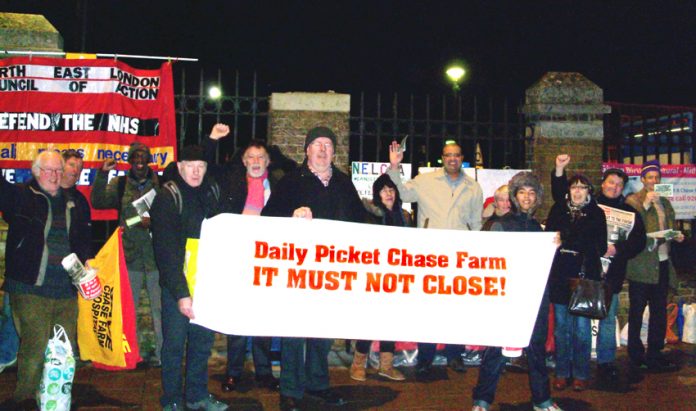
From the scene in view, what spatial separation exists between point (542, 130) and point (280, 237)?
4764 millimetres

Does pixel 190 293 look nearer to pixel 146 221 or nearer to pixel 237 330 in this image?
pixel 237 330

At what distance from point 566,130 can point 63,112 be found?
5.86 metres

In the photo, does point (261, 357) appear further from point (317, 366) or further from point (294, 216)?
point (294, 216)

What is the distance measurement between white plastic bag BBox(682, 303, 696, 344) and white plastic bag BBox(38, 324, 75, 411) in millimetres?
6539

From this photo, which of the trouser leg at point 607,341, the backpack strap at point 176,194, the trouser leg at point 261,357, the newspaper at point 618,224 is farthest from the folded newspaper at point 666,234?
the backpack strap at point 176,194

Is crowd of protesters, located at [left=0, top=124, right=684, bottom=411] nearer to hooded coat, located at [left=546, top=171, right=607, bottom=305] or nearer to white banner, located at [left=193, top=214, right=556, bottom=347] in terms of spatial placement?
hooded coat, located at [left=546, top=171, right=607, bottom=305]

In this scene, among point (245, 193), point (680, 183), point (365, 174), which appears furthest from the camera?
point (680, 183)

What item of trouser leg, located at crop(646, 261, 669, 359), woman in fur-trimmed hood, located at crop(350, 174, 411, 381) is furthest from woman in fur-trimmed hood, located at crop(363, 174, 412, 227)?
trouser leg, located at crop(646, 261, 669, 359)

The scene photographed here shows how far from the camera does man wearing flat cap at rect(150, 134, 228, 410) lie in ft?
15.8

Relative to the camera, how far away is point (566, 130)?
28.3 ft

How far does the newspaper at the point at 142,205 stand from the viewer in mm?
6098

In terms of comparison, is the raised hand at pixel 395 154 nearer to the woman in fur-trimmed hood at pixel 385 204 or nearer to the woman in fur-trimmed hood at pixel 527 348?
the woman in fur-trimmed hood at pixel 385 204

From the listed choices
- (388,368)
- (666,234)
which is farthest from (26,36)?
(666,234)

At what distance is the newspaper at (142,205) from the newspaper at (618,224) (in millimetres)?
4098
